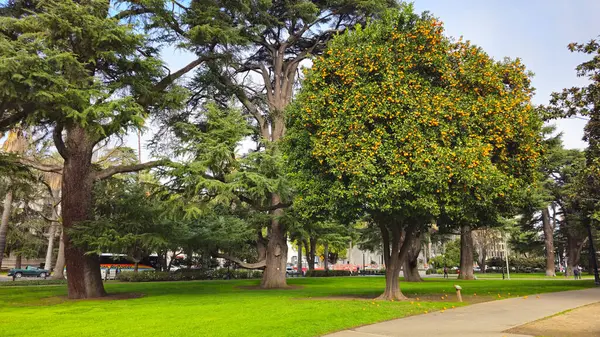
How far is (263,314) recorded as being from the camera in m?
12.0

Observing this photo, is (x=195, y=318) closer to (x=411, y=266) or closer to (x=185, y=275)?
(x=411, y=266)

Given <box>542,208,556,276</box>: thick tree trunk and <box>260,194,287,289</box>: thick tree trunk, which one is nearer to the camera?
<box>260,194,287,289</box>: thick tree trunk

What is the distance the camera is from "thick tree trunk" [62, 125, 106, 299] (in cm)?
1841

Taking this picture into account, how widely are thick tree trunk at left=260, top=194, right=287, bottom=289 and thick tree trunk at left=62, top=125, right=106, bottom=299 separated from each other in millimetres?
9283

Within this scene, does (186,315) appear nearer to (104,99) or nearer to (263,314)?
(263,314)

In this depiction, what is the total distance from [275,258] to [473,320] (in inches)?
636

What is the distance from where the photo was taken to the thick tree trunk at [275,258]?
25188 millimetres

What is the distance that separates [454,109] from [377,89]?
8.32 feet

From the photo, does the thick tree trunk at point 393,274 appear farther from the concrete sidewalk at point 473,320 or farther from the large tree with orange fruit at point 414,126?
the concrete sidewalk at point 473,320

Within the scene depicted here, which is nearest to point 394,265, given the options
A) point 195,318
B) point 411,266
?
point 195,318

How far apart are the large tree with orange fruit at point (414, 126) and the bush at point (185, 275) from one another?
24292mm

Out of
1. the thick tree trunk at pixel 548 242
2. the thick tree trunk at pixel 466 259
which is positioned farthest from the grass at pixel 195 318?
the thick tree trunk at pixel 548 242

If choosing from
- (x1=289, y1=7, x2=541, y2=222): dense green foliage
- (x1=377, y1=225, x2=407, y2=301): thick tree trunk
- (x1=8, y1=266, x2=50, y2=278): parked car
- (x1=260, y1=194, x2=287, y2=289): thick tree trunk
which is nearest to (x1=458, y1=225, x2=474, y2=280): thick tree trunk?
(x1=260, y1=194, x2=287, y2=289): thick tree trunk

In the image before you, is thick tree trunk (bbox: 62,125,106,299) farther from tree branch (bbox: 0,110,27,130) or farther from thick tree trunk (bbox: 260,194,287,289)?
thick tree trunk (bbox: 260,194,287,289)
